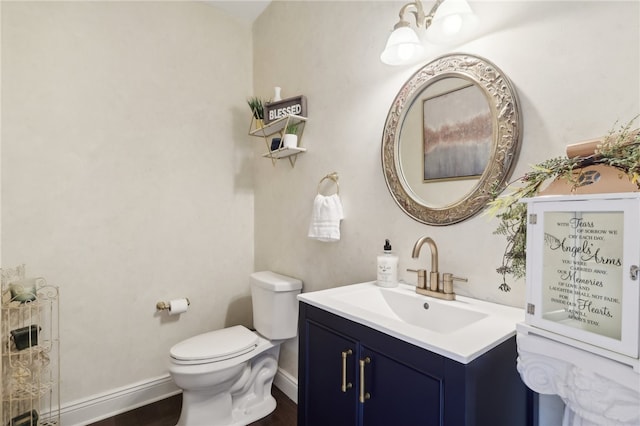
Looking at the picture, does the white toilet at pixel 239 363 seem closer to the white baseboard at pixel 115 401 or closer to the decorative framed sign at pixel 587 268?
the white baseboard at pixel 115 401

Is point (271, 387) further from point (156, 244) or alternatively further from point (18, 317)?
point (18, 317)

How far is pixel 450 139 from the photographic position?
128 centimetres

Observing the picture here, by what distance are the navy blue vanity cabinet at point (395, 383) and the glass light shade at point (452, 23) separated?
1.08 m

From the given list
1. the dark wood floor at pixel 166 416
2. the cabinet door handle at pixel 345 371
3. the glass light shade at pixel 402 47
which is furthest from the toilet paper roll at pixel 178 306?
the glass light shade at pixel 402 47

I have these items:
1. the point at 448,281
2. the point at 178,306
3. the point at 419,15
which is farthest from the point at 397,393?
the point at 178,306

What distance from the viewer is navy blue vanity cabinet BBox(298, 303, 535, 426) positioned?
787 mm

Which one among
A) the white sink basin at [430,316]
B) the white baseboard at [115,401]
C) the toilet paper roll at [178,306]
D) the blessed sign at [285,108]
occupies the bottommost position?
the white baseboard at [115,401]

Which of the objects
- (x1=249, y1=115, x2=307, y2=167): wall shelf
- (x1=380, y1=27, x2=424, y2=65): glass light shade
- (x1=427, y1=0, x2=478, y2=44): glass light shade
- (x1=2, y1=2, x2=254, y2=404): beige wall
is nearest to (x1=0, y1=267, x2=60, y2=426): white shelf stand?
(x1=2, y1=2, x2=254, y2=404): beige wall

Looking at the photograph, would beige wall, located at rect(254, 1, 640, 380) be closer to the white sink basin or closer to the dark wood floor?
the white sink basin

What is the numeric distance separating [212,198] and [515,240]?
198 centimetres

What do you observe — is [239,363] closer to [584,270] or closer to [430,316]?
[430,316]

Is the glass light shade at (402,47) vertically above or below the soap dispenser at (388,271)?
above

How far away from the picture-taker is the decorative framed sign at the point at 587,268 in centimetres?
61

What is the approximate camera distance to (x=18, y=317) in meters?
1.70
